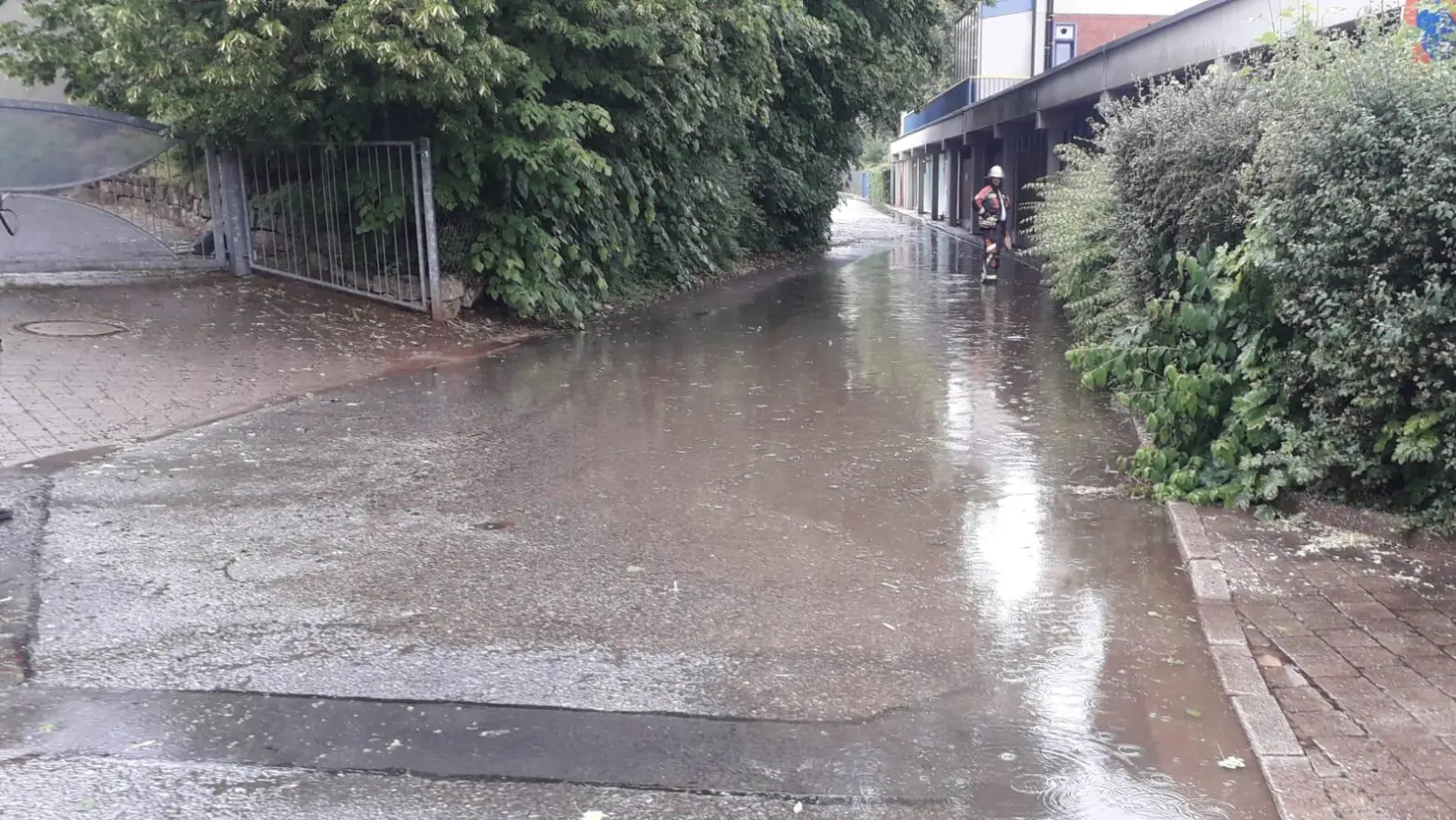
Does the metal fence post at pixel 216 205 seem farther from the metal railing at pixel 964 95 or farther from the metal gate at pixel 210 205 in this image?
the metal railing at pixel 964 95

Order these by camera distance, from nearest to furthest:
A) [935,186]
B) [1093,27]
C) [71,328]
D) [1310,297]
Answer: [1310,297], [71,328], [1093,27], [935,186]

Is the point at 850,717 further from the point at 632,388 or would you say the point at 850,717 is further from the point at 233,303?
the point at 233,303

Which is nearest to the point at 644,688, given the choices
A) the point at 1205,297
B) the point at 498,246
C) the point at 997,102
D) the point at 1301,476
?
the point at 1301,476

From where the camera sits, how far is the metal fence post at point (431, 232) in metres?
11.6

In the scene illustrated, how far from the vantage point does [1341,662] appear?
4.29 m

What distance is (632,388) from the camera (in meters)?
9.62

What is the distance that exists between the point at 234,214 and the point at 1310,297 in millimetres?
11075

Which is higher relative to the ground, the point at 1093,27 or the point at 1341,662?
the point at 1093,27

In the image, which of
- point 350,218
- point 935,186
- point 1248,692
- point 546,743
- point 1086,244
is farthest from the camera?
point 935,186

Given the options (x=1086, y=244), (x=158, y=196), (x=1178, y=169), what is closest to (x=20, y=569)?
(x=1178, y=169)

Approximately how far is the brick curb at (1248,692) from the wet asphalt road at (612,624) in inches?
3.0

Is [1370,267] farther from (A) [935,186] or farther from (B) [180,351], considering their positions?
(A) [935,186]

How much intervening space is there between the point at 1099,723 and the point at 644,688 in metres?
1.61

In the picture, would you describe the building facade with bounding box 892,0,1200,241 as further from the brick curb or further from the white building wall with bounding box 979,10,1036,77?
the brick curb
